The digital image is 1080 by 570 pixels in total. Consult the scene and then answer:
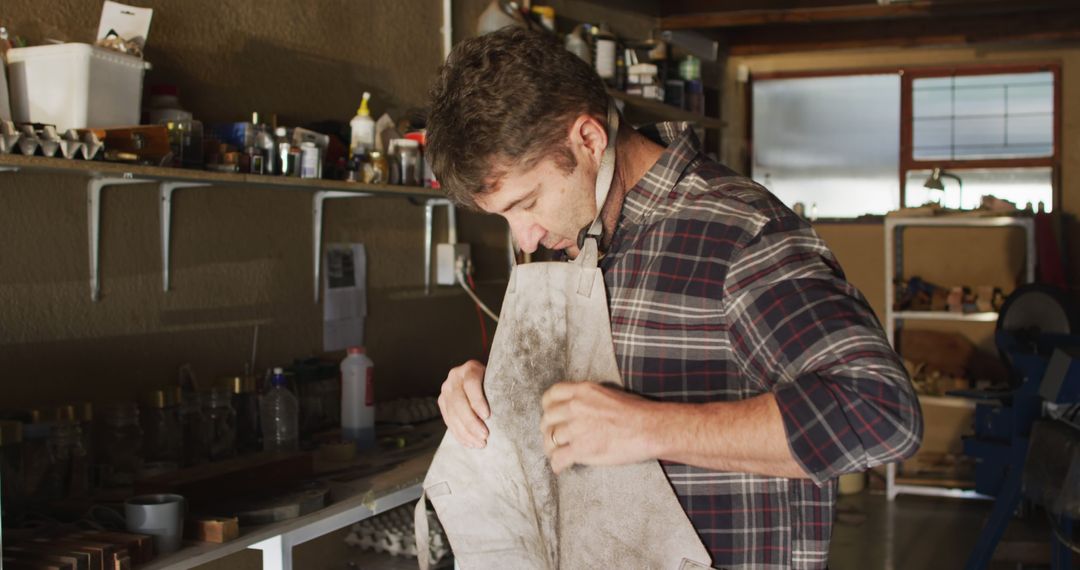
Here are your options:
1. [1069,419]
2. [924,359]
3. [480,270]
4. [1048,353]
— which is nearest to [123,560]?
[480,270]

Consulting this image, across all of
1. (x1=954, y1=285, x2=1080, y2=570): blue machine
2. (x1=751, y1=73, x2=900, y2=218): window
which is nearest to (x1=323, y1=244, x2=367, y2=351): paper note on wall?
(x1=954, y1=285, x2=1080, y2=570): blue machine

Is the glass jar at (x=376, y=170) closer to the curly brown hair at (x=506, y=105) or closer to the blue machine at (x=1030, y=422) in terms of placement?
the curly brown hair at (x=506, y=105)

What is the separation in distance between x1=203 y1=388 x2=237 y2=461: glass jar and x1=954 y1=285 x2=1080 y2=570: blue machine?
256 centimetres

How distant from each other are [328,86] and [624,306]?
202cm

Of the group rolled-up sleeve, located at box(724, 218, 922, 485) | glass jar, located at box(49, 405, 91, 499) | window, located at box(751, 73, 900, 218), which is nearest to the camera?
rolled-up sleeve, located at box(724, 218, 922, 485)

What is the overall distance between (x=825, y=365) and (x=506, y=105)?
1.75ft

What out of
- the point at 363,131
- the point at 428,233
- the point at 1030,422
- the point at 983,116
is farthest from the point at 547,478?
the point at 983,116

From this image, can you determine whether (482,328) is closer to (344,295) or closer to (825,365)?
(344,295)

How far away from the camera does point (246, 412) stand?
8.90ft

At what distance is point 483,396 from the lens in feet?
5.08

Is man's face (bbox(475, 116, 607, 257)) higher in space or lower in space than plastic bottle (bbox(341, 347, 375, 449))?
higher

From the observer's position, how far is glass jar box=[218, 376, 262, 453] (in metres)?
2.65

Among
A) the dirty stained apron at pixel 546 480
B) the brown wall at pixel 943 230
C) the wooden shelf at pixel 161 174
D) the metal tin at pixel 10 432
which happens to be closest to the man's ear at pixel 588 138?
the dirty stained apron at pixel 546 480

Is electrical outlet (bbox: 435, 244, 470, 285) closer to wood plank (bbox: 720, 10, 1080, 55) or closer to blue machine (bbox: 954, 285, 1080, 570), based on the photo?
blue machine (bbox: 954, 285, 1080, 570)
